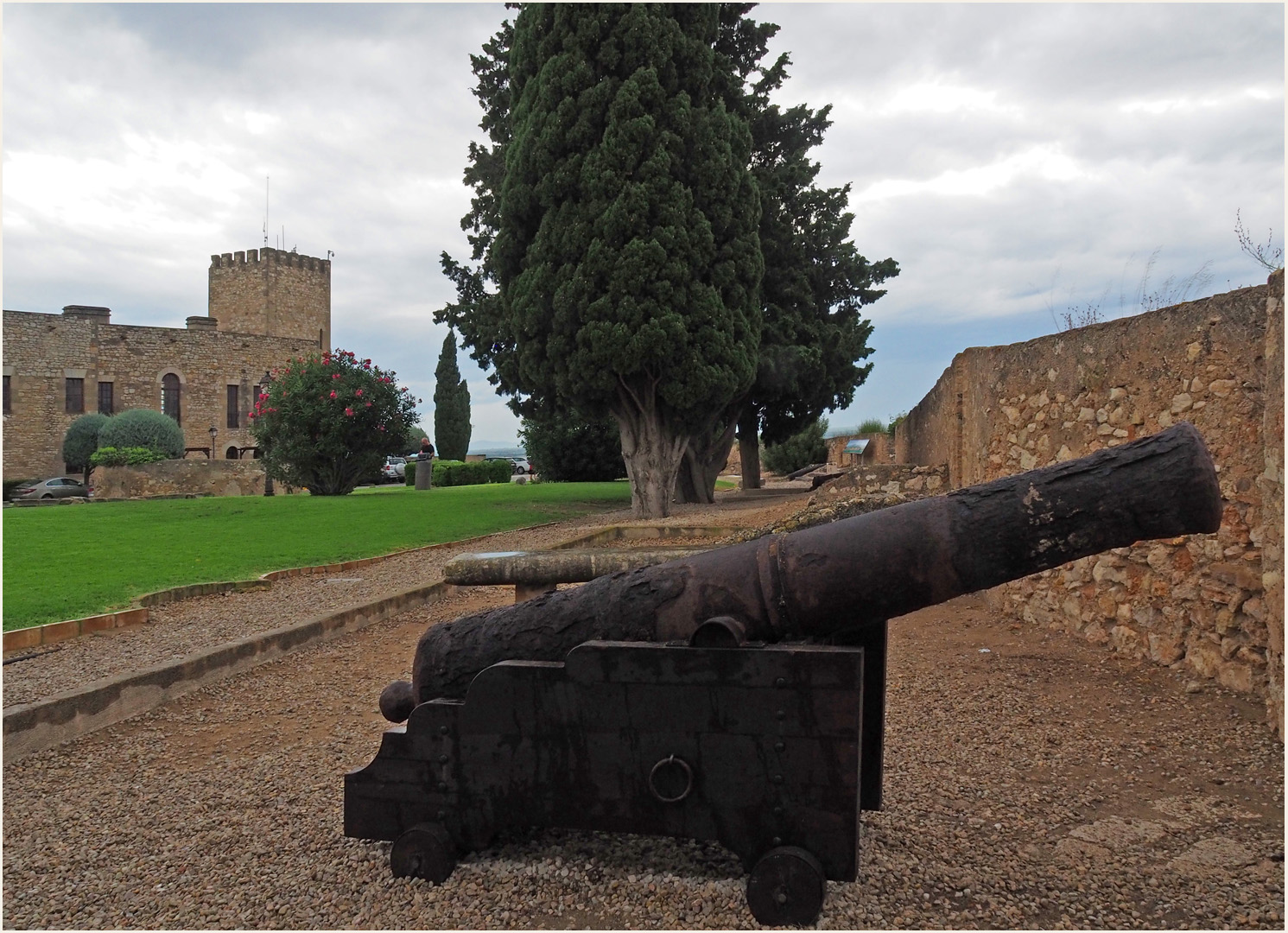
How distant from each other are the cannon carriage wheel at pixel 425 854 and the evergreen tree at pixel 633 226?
36.8 ft

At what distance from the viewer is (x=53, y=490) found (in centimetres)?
2878

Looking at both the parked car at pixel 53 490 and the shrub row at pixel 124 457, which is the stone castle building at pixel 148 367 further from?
the shrub row at pixel 124 457

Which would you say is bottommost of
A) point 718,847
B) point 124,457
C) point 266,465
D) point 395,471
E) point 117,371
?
point 718,847

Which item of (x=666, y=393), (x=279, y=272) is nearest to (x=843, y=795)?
(x=666, y=393)

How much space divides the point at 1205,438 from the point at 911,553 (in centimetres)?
238

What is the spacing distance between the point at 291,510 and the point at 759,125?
1309 cm

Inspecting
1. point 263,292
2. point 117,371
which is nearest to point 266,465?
point 117,371

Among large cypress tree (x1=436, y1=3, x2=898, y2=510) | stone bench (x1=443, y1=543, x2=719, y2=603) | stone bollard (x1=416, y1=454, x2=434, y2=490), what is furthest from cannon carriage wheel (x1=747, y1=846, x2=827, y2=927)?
stone bollard (x1=416, y1=454, x2=434, y2=490)

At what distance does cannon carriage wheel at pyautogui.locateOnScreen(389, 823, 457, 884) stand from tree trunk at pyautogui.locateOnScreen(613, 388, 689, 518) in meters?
12.2

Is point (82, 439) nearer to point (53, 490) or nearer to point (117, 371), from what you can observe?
point (117, 371)

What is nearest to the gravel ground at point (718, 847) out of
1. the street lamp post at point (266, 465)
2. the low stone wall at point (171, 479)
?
the street lamp post at point (266, 465)

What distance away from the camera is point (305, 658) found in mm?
5711

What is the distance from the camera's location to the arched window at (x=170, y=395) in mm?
38719

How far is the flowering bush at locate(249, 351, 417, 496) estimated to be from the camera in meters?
21.2
